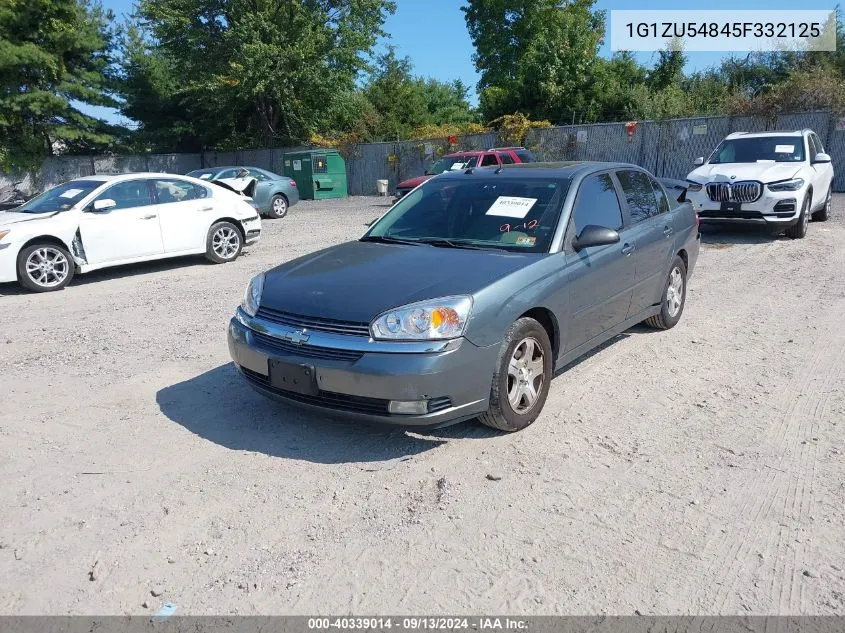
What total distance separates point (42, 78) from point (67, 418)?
3068 cm

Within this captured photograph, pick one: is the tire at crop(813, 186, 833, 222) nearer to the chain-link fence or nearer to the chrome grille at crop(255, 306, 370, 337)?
the chain-link fence

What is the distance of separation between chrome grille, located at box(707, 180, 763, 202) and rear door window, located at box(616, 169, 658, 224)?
594 cm

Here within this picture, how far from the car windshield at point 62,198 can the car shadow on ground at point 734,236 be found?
9.88m

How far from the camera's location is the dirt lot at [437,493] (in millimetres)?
2799

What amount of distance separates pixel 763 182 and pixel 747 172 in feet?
1.43

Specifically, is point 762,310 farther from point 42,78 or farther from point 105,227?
point 42,78

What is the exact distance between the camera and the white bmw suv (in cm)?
1112

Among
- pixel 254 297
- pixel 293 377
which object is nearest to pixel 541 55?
pixel 254 297

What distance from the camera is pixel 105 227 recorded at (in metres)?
9.45

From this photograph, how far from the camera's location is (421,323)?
3783mm

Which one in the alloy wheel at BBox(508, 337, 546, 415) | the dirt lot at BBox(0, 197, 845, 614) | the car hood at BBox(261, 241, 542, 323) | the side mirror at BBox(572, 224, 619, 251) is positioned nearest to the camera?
the dirt lot at BBox(0, 197, 845, 614)

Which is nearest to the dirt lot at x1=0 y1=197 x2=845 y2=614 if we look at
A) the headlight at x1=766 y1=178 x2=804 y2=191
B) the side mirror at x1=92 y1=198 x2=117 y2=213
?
the side mirror at x1=92 y1=198 x2=117 y2=213

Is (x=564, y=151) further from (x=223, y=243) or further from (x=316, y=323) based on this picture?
(x=316, y=323)

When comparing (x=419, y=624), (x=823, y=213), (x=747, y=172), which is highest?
(x=747, y=172)
